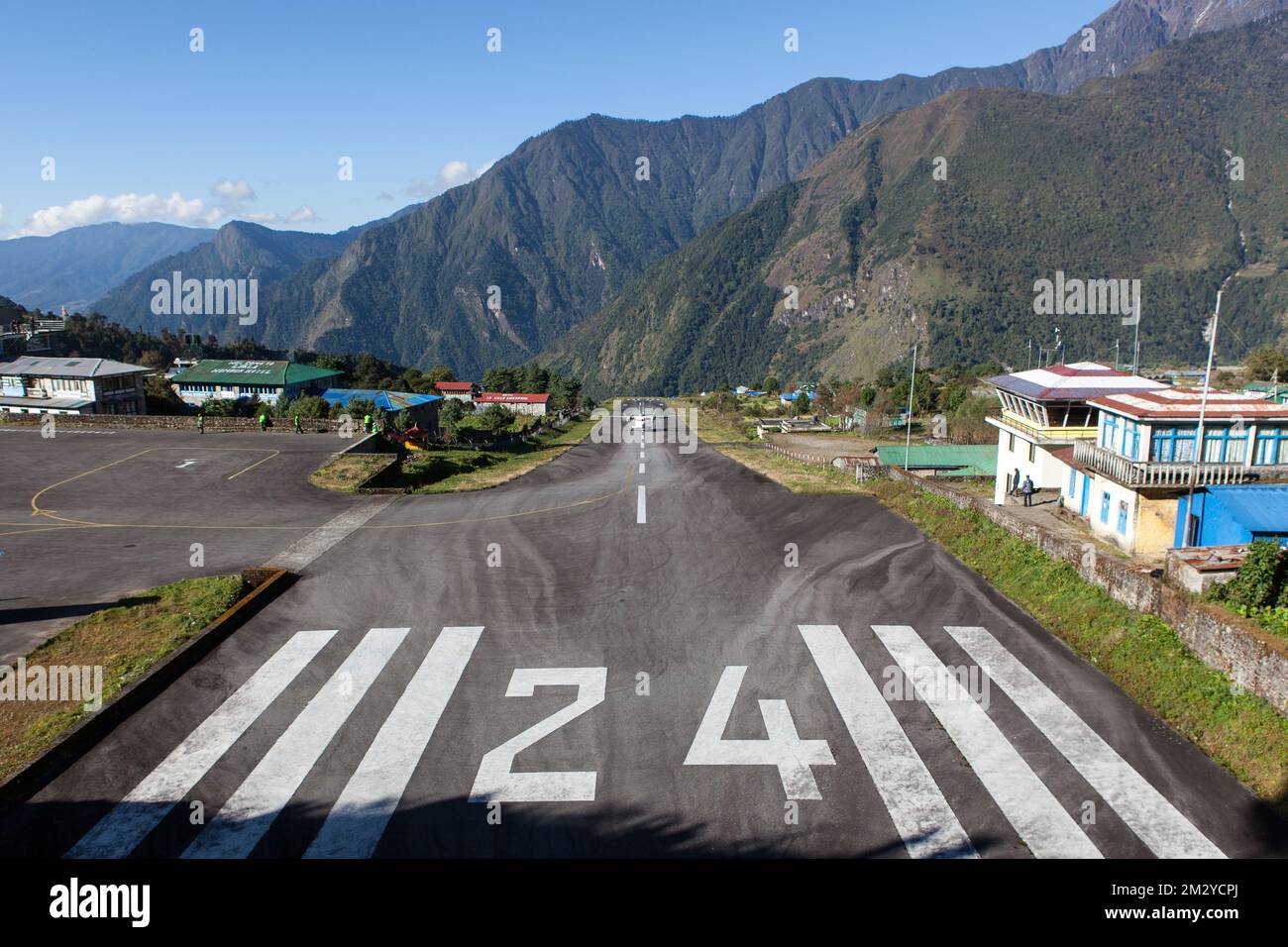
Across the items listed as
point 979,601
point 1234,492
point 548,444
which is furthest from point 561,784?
point 548,444

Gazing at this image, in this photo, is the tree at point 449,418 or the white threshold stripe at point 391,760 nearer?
the white threshold stripe at point 391,760

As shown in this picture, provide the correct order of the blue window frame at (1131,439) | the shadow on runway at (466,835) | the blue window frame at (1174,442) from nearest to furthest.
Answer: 1. the shadow on runway at (466,835)
2. the blue window frame at (1174,442)
3. the blue window frame at (1131,439)

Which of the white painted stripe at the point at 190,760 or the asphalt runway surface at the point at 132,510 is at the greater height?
the asphalt runway surface at the point at 132,510

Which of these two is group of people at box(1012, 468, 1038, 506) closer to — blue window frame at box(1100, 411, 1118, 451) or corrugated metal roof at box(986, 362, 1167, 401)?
corrugated metal roof at box(986, 362, 1167, 401)

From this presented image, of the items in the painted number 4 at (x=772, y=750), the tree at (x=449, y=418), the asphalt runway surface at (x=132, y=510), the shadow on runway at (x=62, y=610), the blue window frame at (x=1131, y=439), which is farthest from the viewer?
the tree at (x=449, y=418)

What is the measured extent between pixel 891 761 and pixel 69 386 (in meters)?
79.0

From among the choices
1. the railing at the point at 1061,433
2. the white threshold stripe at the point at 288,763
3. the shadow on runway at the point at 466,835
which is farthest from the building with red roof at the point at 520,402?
the shadow on runway at the point at 466,835

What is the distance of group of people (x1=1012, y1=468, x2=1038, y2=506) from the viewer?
106 feet

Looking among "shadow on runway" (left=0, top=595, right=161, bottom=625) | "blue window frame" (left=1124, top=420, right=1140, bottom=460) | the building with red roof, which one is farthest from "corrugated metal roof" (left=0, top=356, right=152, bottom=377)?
"blue window frame" (left=1124, top=420, right=1140, bottom=460)

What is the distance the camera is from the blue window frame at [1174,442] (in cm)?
2483

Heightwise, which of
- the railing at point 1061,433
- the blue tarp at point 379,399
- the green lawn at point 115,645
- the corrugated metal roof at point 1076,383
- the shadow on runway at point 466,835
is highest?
the corrugated metal roof at point 1076,383

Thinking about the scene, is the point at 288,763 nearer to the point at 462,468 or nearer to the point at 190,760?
the point at 190,760

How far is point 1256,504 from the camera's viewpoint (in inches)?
896

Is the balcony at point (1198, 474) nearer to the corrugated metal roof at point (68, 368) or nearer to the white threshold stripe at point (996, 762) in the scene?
the white threshold stripe at point (996, 762)
